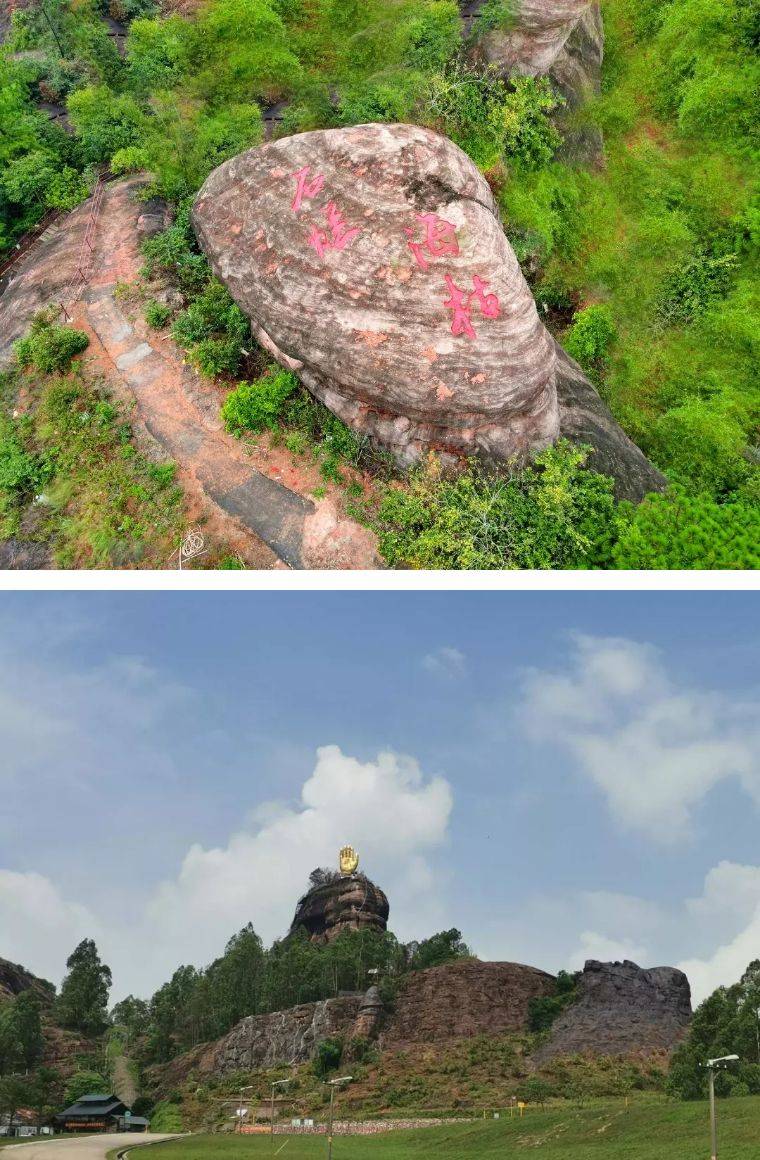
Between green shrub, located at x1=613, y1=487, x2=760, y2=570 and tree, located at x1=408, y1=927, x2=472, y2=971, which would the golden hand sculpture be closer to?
tree, located at x1=408, y1=927, x2=472, y2=971

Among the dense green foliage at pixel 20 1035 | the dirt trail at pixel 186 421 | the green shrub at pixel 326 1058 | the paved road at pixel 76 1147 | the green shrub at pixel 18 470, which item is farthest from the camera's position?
the green shrub at pixel 326 1058

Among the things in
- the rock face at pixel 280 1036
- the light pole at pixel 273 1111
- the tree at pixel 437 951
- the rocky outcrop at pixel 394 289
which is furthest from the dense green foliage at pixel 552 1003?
the rocky outcrop at pixel 394 289

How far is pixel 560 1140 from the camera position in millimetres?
14555

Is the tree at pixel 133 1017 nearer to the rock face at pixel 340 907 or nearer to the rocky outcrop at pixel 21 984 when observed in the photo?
the rocky outcrop at pixel 21 984

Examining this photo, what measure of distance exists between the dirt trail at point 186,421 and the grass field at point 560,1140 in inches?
437

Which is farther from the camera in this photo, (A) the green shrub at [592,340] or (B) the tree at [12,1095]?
(A) the green shrub at [592,340]

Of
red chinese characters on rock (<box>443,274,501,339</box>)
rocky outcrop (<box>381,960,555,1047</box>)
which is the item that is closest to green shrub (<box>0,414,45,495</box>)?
red chinese characters on rock (<box>443,274,501,339</box>)

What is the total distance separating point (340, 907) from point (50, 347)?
1772 cm

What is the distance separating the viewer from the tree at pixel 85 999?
16922mm

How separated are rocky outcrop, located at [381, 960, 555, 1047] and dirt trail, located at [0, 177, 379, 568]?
44.7 feet

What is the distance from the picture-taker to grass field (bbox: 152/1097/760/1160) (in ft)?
43.8

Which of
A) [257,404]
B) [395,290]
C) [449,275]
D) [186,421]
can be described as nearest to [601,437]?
[449,275]

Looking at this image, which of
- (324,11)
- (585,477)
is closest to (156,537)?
(585,477)

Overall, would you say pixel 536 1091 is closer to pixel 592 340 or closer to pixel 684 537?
pixel 684 537
